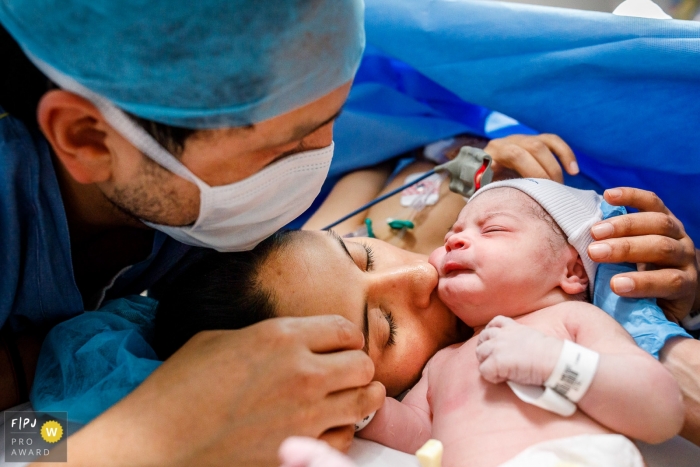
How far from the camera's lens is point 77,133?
95cm

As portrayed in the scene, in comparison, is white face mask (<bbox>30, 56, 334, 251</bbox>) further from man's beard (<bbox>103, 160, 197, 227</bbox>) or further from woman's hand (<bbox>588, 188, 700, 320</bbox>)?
woman's hand (<bbox>588, 188, 700, 320</bbox>)

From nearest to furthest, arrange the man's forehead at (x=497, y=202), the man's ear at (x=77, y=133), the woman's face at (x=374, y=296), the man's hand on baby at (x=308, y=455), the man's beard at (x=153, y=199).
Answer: the man's hand on baby at (x=308, y=455) < the man's ear at (x=77, y=133) < the man's beard at (x=153, y=199) < the woman's face at (x=374, y=296) < the man's forehead at (x=497, y=202)

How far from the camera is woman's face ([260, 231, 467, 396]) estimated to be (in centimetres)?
121

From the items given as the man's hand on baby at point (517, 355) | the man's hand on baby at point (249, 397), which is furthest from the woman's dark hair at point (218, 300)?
the man's hand on baby at point (517, 355)

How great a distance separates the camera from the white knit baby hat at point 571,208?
4.17 ft

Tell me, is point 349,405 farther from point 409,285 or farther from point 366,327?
point 409,285

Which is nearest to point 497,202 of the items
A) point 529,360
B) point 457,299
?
point 457,299

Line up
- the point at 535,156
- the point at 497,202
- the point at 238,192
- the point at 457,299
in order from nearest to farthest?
the point at 238,192
the point at 457,299
the point at 497,202
the point at 535,156

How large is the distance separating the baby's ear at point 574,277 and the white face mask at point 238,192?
62 cm

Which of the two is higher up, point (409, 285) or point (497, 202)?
point (497, 202)

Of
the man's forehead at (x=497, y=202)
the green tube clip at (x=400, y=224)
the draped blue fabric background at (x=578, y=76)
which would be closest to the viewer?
the man's forehead at (x=497, y=202)

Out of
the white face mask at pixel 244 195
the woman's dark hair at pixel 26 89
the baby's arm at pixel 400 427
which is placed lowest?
the baby's arm at pixel 400 427

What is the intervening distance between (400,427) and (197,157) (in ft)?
2.29

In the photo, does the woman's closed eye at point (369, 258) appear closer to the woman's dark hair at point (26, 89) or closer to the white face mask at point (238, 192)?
the white face mask at point (238, 192)
